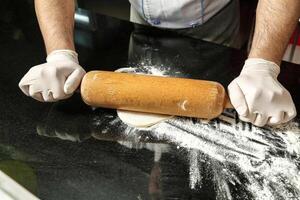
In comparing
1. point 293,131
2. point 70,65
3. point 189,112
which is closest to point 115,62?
point 70,65

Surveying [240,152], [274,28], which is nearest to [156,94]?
[240,152]

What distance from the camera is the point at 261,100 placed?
33.9 inches

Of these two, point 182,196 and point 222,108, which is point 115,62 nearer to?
point 222,108

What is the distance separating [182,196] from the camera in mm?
773

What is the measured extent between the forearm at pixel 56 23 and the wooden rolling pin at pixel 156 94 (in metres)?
0.20

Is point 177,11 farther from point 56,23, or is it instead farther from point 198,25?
point 56,23

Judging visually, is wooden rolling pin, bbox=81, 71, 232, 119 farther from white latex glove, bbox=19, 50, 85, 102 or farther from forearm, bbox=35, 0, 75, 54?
forearm, bbox=35, 0, 75, 54

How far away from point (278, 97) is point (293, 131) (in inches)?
4.4

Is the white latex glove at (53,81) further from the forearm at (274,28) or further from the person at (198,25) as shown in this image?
the forearm at (274,28)

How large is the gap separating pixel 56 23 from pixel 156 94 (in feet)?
1.46

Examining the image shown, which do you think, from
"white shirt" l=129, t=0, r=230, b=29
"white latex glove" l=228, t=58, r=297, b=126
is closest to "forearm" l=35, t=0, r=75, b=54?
"white shirt" l=129, t=0, r=230, b=29

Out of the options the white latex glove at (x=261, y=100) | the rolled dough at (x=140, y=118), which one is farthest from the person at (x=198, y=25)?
the rolled dough at (x=140, y=118)

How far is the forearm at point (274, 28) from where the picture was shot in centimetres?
97

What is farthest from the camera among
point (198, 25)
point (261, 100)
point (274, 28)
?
point (198, 25)
